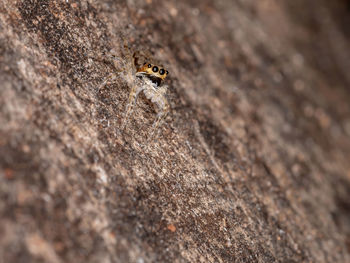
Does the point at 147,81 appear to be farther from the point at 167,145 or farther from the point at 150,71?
the point at 167,145

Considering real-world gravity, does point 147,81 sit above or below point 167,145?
above

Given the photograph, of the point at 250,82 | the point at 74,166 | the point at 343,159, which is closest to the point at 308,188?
the point at 343,159

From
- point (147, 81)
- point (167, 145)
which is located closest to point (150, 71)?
point (147, 81)

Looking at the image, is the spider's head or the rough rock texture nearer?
the rough rock texture

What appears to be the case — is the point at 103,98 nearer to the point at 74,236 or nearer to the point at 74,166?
the point at 74,166

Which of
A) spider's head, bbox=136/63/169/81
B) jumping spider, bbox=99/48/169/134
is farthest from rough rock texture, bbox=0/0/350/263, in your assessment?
spider's head, bbox=136/63/169/81

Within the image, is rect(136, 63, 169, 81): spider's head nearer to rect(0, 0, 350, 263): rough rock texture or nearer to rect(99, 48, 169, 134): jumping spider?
rect(99, 48, 169, 134): jumping spider
